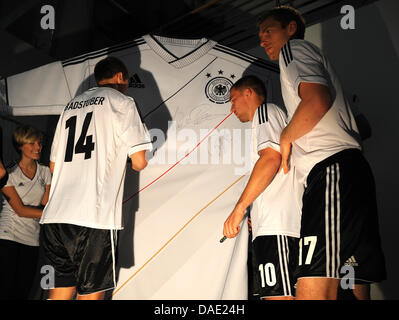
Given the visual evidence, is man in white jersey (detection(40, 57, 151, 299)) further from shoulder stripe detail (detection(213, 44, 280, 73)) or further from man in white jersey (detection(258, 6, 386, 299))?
shoulder stripe detail (detection(213, 44, 280, 73))

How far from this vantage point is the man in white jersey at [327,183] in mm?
1199

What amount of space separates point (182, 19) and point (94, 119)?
81.1 inches

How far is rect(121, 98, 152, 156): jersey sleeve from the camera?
1854 millimetres

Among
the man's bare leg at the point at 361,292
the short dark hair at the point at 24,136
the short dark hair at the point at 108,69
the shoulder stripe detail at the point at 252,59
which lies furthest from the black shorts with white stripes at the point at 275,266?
the short dark hair at the point at 24,136

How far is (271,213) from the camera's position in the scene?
5.71ft

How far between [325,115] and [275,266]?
78 cm

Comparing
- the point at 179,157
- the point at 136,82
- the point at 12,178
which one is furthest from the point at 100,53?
the point at 12,178

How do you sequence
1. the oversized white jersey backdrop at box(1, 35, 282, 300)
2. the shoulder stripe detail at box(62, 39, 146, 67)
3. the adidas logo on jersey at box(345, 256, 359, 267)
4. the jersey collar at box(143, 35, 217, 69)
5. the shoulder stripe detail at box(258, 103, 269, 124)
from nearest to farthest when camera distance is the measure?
the adidas logo on jersey at box(345, 256, 359, 267) < the shoulder stripe detail at box(258, 103, 269, 124) < the oversized white jersey backdrop at box(1, 35, 282, 300) < the shoulder stripe detail at box(62, 39, 146, 67) < the jersey collar at box(143, 35, 217, 69)

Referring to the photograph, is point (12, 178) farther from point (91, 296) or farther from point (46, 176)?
point (91, 296)

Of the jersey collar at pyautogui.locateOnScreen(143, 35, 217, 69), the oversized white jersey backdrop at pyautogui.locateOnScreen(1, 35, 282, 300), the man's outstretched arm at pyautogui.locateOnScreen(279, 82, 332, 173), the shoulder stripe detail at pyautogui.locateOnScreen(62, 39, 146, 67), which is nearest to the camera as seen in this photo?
the man's outstretched arm at pyautogui.locateOnScreen(279, 82, 332, 173)

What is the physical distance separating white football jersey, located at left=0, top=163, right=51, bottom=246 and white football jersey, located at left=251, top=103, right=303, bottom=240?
5.74 ft

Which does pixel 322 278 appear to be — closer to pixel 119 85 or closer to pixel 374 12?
pixel 119 85

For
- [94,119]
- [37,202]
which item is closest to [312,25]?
[94,119]

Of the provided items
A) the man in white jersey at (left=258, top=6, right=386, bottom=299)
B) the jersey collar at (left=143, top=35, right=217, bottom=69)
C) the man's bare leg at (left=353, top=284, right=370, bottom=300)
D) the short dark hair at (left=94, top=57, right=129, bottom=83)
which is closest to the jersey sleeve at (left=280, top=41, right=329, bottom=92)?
the man in white jersey at (left=258, top=6, right=386, bottom=299)
